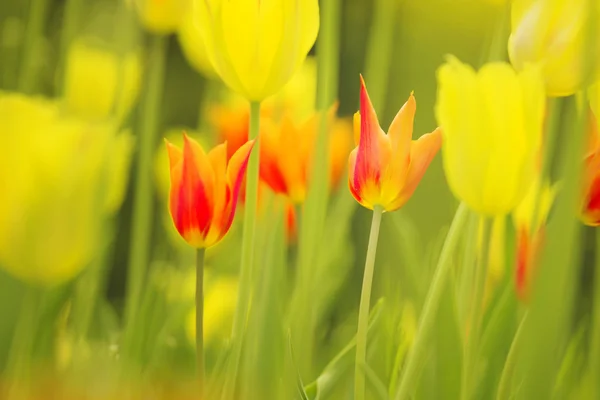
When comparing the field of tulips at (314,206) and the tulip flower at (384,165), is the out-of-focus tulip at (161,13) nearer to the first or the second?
the field of tulips at (314,206)

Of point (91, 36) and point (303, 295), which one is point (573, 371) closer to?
point (303, 295)

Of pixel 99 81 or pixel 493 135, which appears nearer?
pixel 493 135

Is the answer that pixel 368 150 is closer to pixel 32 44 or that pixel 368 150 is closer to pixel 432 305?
pixel 432 305

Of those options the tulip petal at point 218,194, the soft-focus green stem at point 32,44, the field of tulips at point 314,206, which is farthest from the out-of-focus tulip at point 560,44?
the soft-focus green stem at point 32,44

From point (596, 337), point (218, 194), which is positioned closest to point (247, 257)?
point (218, 194)

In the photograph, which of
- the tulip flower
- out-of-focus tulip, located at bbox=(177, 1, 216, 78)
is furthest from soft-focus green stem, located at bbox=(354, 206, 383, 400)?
out-of-focus tulip, located at bbox=(177, 1, 216, 78)

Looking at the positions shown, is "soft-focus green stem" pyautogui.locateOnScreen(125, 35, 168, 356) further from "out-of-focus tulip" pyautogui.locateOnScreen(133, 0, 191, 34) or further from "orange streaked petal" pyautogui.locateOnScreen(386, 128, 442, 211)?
"orange streaked petal" pyautogui.locateOnScreen(386, 128, 442, 211)

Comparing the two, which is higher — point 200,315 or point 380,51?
point 380,51
